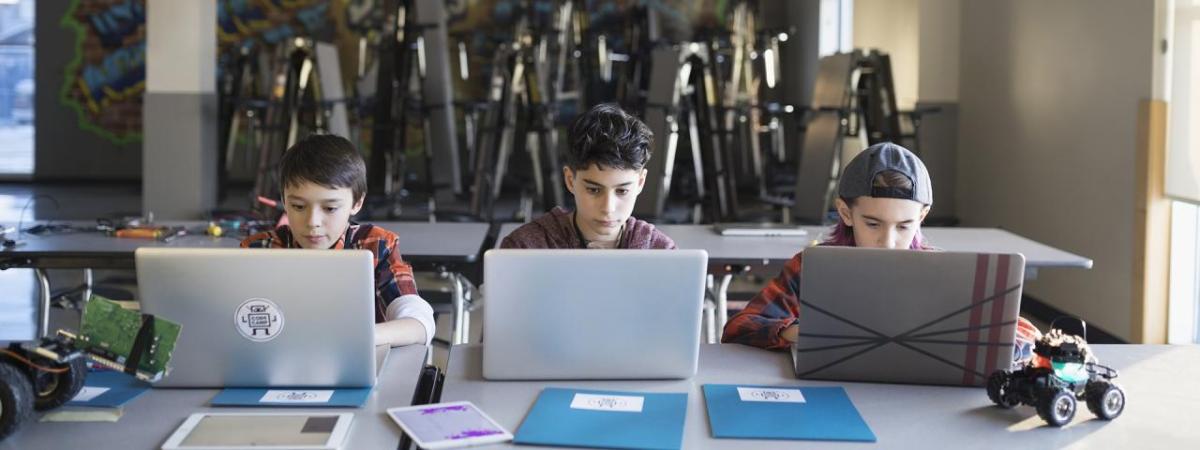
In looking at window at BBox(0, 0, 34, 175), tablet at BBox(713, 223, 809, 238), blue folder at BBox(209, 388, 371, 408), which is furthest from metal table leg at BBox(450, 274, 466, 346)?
window at BBox(0, 0, 34, 175)

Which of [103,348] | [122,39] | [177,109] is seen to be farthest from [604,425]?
[122,39]

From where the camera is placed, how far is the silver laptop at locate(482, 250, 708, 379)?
1724mm

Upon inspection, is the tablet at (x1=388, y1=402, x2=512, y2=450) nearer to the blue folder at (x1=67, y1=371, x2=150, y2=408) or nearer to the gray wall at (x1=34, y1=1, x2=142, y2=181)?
the blue folder at (x1=67, y1=371, x2=150, y2=408)

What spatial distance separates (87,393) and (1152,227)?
12.5 feet

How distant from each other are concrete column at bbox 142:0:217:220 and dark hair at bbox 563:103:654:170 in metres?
5.44

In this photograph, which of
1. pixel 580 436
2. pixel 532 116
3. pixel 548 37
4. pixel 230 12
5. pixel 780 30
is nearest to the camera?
pixel 580 436

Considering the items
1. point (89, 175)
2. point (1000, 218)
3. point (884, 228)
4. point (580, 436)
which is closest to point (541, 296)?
point (580, 436)

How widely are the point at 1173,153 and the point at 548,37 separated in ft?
19.8

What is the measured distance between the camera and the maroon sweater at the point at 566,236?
245cm

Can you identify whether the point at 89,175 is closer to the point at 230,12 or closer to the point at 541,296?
the point at 230,12

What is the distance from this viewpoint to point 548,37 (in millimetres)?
9602

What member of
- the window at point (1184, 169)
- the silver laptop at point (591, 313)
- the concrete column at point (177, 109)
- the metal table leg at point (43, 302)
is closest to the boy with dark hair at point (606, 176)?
the silver laptop at point (591, 313)

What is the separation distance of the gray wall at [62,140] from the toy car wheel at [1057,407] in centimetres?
1150

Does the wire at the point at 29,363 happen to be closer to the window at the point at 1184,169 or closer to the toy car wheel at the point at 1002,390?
the toy car wheel at the point at 1002,390
